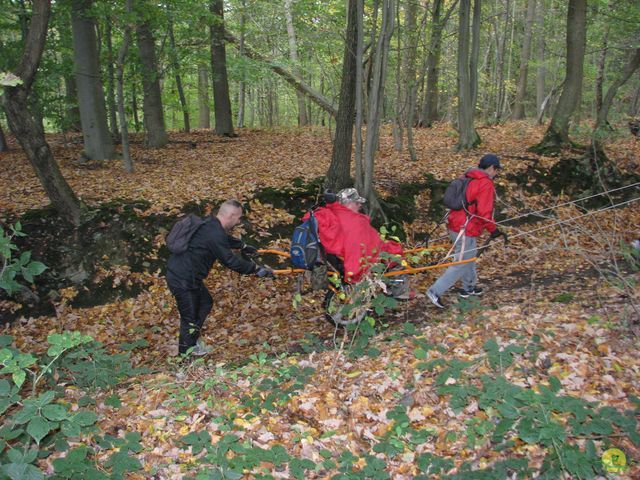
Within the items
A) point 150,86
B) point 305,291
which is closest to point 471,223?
point 305,291

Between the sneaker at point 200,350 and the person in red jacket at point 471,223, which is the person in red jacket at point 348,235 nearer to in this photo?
the person in red jacket at point 471,223

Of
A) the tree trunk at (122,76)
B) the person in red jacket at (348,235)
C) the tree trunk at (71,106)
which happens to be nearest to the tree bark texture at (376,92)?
the person in red jacket at (348,235)

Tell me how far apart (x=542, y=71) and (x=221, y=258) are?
813 inches

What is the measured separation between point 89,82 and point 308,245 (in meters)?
8.52

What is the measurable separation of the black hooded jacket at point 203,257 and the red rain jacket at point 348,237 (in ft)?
3.30

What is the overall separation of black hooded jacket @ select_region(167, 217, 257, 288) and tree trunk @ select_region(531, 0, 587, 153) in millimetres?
9645

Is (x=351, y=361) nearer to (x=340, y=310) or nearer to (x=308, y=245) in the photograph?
(x=340, y=310)

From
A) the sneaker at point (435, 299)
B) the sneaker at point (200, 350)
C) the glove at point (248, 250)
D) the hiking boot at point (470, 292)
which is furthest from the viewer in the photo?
the hiking boot at point (470, 292)

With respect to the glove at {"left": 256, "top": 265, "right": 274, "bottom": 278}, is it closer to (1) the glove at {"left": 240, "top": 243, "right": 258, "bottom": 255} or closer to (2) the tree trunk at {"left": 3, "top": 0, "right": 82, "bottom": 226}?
(1) the glove at {"left": 240, "top": 243, "right": 258, "bottom": 255}

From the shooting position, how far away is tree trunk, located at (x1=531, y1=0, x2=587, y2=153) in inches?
445

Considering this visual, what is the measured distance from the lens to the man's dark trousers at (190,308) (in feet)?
17.7

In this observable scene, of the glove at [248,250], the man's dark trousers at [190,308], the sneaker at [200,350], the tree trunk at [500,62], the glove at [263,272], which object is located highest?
the tree trunk at [500,62]

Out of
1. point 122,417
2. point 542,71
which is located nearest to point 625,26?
point 542,71

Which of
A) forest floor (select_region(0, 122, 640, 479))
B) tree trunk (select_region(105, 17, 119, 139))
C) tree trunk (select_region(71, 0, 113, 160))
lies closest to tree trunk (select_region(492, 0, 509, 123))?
forest floor (select_region(0, 122, 640, 479))
